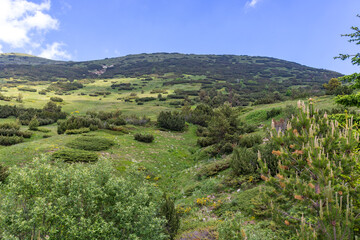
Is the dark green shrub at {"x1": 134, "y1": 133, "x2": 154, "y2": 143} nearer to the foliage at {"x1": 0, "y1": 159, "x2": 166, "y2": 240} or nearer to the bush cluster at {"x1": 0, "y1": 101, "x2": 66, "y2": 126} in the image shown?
the foliage at {"x1": 0, "y1": 159, "x2": 166, "y2": 240}

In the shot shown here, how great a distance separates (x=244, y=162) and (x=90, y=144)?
12393mm

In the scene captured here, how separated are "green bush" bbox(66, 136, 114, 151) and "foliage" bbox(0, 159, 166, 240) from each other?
35.0 ft

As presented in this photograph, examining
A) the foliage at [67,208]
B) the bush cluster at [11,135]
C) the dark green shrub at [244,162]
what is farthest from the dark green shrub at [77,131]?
the dark green shrub at [244,162]

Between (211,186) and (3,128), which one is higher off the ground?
(3,128)

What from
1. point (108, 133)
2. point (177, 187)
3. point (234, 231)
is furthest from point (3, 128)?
point (234, 231)

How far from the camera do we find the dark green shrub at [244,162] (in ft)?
33.3

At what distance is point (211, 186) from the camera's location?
10.6 m

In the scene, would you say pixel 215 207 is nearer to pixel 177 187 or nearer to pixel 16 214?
pixel 177 187

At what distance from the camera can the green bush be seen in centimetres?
1574

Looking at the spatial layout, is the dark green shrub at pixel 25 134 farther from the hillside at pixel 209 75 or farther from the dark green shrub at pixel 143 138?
the hillside at pixel 209 75

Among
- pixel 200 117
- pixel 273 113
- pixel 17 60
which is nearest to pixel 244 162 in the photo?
pixel 273 113

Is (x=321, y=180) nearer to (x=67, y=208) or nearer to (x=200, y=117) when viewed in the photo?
(x=67, y=208)

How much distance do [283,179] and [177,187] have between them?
937cm

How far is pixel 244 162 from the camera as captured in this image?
10.2 m
